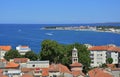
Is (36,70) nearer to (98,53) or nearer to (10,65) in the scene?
(10,65)

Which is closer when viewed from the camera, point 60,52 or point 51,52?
point 60,52

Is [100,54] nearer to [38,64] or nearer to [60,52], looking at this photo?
[60,52]

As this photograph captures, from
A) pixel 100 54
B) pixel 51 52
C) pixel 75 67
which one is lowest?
pixel 100 54

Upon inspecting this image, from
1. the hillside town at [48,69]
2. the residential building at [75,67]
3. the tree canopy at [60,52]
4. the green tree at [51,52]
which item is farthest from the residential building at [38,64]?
the green tree at [51,52]

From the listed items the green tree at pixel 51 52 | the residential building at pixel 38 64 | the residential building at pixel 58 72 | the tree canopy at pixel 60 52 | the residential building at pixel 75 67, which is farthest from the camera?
the green tree at pixel 51 52

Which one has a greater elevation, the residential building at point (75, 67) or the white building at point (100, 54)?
the residential building at point (75, 67)

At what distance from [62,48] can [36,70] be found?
1008cm

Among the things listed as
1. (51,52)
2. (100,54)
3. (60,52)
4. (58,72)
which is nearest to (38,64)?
(58,72)

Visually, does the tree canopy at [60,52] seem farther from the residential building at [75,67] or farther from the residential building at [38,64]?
the residential building at [38,64]

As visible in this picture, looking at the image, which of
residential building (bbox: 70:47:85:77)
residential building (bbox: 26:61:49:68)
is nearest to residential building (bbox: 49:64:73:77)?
residential building (bbox: 70:47:85:77)

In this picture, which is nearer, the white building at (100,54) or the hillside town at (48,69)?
the hillside town at (48,69)

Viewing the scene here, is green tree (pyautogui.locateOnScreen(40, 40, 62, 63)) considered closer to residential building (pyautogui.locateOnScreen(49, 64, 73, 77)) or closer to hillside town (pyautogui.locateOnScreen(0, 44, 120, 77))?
hillside town (pyautogui.locateOnScreen(0, 44, 120, 77))

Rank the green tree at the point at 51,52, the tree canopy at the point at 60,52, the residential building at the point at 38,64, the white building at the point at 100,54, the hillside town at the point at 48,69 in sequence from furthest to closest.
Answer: the white building at the point at 100,54
the green tree at the point at 51,52
the tree canopy at the point at 60,52
the residential building at the point at 38,64
the hillside town at the point at 48,69

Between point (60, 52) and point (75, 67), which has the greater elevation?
point (60, 52)
